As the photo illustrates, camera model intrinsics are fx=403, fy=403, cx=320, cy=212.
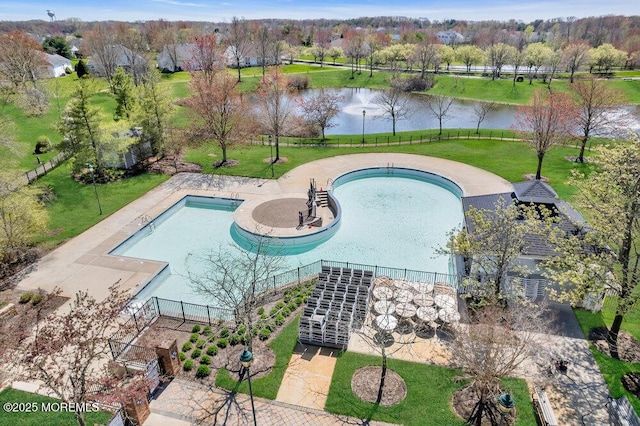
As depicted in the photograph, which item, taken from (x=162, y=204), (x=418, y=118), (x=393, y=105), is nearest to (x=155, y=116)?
(x=162, y=204)

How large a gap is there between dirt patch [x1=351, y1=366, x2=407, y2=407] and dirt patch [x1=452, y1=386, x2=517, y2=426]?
1829mm

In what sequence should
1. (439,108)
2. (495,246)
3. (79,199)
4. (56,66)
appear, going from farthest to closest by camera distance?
(56,66) → (439,108) → (79,199) → (495,246)

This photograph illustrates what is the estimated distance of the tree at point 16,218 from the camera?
22047mm

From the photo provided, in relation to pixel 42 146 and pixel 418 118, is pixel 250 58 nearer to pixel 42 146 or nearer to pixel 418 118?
pixel 418 118

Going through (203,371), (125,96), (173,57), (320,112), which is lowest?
(203,371)

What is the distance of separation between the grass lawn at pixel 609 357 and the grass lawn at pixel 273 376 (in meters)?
12.1

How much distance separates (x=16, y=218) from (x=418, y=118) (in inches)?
1982

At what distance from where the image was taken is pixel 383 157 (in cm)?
3953

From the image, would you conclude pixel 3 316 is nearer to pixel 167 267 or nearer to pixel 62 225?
pixel 167 267

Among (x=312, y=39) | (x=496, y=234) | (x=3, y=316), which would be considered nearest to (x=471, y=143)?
(x=496, y=234)

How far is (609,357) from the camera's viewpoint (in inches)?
637

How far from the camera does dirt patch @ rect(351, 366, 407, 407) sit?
1452 centimetres

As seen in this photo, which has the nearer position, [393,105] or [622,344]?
[622,344]

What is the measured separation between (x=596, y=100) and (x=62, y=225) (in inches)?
1754
